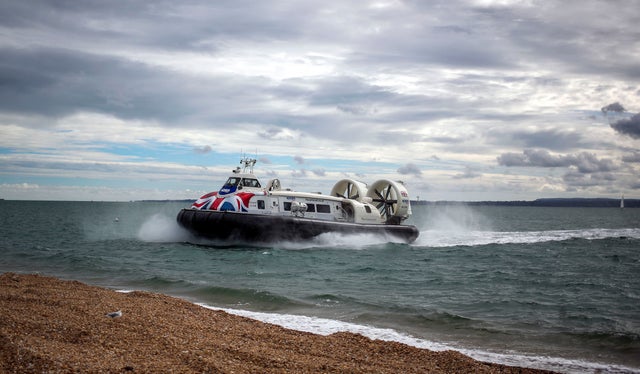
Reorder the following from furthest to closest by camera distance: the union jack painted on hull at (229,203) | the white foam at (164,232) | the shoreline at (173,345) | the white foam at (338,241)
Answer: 1. the white foam at (164,232)
2. the white foam at (338,241)
3. the union jack painted on hull at (229,203)
4. the shoreline at (173,345)

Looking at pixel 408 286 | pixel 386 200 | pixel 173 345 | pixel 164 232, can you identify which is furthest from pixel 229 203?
pixel 173 345

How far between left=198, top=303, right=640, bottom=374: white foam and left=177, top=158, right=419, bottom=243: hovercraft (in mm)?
8436

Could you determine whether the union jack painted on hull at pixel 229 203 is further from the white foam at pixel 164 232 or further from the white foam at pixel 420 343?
the white foam at pixel 420 343

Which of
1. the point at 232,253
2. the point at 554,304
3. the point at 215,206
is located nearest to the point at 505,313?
the point at 554,304

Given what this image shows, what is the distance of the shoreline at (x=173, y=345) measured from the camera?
176 inches

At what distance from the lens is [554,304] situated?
30.3 feet

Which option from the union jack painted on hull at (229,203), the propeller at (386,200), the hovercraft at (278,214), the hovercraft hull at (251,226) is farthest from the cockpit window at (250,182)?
the propeller at (386,200)

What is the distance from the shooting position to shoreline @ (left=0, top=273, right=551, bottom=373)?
4477mm

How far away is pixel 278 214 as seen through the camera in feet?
56.7

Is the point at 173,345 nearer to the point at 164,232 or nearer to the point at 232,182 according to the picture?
the point at 232,182

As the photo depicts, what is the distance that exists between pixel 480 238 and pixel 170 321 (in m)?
21.4

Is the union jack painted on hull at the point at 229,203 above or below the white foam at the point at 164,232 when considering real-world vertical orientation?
above

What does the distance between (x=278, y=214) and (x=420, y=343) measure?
1114 cm

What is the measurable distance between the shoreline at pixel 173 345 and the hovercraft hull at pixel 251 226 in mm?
9301
